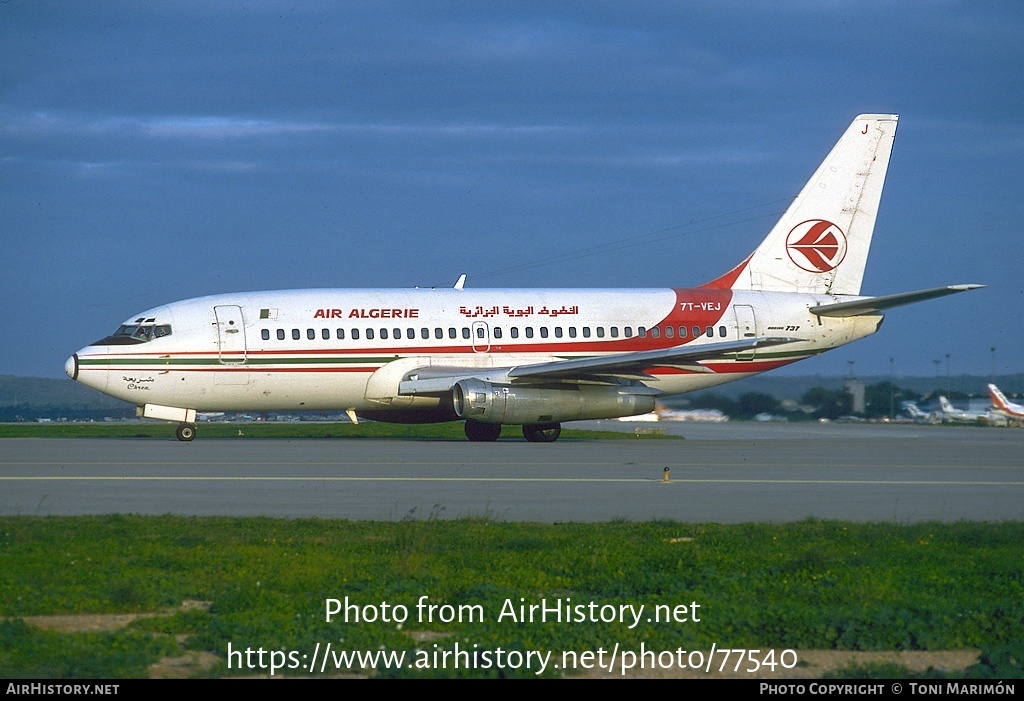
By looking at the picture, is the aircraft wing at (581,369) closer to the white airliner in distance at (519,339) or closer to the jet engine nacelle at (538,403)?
the white airliner in distance at (519,339)

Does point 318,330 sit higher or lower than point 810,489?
higher

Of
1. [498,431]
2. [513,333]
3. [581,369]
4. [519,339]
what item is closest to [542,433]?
[498,431]

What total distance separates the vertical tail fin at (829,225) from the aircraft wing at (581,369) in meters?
3.89

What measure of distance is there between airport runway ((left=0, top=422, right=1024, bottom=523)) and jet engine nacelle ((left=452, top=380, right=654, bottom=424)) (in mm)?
790

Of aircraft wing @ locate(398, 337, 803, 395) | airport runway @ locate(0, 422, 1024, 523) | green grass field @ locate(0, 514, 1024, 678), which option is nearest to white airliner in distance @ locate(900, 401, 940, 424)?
airport runway @ locate(0, 422, 1024, 523)

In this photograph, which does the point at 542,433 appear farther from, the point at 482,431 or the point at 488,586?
the point at 488,586

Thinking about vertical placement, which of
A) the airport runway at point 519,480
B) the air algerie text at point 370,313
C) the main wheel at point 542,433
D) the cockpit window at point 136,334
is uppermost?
the air algerie text at point 370,313


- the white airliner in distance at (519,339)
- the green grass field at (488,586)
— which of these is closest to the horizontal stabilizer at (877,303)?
the white airliner in distance at (519,339)

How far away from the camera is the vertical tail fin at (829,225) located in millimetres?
33031

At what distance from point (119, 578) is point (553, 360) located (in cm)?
2185

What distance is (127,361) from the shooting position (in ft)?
92.6
